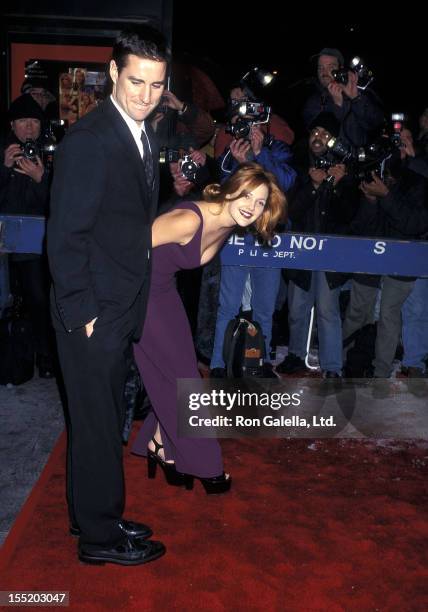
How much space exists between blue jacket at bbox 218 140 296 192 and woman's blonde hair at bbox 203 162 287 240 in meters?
1.54

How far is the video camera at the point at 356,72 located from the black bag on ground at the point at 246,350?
197 centimetres

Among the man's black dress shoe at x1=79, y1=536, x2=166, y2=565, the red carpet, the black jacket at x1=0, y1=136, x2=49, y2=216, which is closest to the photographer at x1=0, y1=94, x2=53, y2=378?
the black jacket at x1=0, y1=136, x2=49, y2=216

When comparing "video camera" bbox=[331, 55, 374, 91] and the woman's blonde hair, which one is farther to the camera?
"video camera" bbox=[331, 55, 374, 91]

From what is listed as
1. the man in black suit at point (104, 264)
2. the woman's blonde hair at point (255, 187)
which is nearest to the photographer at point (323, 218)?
the woman's blonde hair at point (255, 187)

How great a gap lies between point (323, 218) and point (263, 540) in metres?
2.61

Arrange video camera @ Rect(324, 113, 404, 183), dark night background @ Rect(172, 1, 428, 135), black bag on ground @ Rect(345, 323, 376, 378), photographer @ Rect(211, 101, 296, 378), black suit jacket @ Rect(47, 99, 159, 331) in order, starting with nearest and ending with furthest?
black suit jacket @ Rect(47, 99, 159, 331), video camera @ Rect(324, 113, 404, 183), photographer @ Rect(211, 101, 296, 378), black bag on ground @ Rect(345, 323, 376, 378), dark night background @ Rect(172, 1, 428, 135)

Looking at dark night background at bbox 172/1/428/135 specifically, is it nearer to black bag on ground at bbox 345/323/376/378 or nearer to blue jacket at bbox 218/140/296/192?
blue jacket at bbox 218/140/296/192

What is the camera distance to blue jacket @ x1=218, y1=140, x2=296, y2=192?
474cm

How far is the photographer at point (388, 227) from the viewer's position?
4621mm

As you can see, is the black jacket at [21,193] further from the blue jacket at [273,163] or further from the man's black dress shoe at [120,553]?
the man's black dress shoe at [120,553]

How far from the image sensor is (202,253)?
10.3 feet

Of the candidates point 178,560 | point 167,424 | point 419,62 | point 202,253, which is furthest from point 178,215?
point 419,62

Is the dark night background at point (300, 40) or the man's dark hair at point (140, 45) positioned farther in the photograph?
the dark night background at point (300, 40)

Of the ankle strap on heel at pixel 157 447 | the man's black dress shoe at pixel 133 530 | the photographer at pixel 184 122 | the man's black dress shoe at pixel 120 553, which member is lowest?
the man's black dress shoe at pixel 120 553
